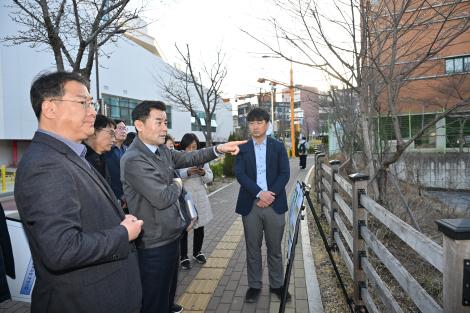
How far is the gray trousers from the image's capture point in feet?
12.7

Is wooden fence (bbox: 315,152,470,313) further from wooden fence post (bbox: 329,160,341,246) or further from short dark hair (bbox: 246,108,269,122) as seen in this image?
wooden fence post (bbox: 329,160,341,246)

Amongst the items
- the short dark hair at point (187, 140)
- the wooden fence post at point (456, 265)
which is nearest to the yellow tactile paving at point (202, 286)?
the short dark hair at point (187, 140)

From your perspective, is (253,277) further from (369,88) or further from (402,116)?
(402,116)

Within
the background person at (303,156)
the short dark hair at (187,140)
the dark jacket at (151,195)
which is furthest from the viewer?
the background person at (303,156)

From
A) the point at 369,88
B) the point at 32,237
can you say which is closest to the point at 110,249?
the point at 32,237

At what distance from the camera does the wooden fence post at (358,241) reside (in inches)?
140

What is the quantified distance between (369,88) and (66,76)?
5359 mm

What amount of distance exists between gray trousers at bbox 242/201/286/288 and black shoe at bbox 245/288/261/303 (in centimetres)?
4

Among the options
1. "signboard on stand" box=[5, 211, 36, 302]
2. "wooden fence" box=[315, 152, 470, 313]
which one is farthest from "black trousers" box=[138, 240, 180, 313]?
"wooden fence" box=[315, 152, 470, 313]

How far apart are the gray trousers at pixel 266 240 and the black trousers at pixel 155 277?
4.35 ft

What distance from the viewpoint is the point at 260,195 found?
12.4 ft

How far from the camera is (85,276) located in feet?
5.61

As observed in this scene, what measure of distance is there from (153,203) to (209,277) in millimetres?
2454

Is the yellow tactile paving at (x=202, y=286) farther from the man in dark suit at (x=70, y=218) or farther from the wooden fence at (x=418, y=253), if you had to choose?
the man in dark suit at (x=70, y=218)
